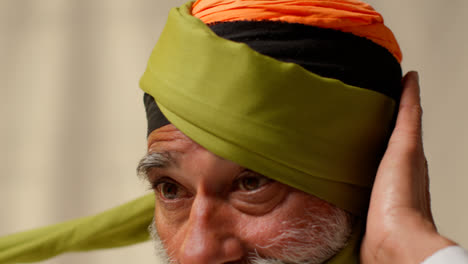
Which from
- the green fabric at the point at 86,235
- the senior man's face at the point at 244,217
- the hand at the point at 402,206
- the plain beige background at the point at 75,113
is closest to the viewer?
the hand at the point at 402,206

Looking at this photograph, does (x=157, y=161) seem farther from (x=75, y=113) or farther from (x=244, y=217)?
(x=75, y=113)

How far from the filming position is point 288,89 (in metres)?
1.36

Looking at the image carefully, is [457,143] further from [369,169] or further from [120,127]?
[120,127]

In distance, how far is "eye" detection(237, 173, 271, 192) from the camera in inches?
55.1

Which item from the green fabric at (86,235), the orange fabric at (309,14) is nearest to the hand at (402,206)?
the orange fabric at (309,14)

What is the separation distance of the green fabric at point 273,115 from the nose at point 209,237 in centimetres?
14

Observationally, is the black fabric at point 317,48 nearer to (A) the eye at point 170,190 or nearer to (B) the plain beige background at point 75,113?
(A) the eye at point 170,190

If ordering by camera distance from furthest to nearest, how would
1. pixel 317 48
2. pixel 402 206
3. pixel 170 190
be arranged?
pixel 170 190, pixel 317 48, pixel 402 206

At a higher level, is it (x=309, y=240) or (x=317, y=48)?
(x=317, y=48)

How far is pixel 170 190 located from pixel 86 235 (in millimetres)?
560

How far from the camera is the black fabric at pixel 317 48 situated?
1.42 meters

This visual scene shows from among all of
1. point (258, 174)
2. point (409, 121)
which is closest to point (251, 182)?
point (258, 174)

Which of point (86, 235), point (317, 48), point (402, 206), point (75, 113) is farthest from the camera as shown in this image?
point (75, 113)

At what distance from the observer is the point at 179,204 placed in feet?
4.91
